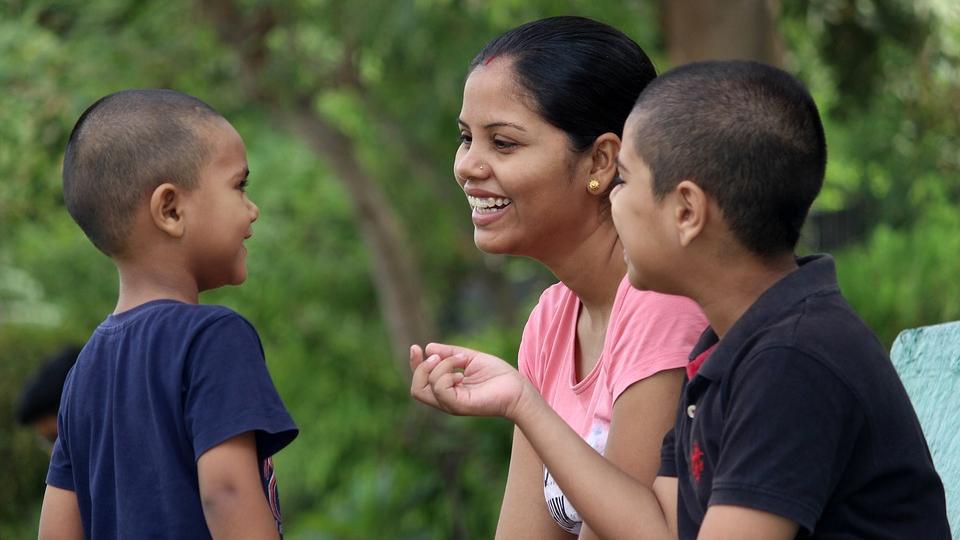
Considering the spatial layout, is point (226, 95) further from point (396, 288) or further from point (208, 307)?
point (208, 307)

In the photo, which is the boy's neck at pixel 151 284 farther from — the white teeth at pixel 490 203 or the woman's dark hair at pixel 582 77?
the woman's dark hair at pixel 582 77

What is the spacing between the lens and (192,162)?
2.65 meters

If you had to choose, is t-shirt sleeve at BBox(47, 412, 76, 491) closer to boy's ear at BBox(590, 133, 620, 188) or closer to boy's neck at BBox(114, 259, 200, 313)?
boy's neck at BBox(114, 259, 200, 313)

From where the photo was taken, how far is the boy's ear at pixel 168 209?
2.62m

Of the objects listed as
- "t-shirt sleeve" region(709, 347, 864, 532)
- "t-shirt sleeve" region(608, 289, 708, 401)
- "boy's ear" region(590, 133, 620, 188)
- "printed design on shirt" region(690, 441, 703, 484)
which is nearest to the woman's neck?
"boy's ear" region(590, 133, 620, 188)

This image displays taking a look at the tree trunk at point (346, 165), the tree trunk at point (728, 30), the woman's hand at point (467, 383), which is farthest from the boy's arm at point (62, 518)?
the tree trunk at point (346, 165)

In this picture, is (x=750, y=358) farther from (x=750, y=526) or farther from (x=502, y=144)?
(x=502, y=144)

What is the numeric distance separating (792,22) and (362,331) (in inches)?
250

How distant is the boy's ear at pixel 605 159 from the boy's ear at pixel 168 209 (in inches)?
32.1

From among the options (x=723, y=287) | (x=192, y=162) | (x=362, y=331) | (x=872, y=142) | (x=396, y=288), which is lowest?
(x=362, y=331)

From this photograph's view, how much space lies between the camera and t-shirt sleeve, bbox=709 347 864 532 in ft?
6.14

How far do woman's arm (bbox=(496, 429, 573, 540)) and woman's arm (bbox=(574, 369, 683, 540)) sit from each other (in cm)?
38

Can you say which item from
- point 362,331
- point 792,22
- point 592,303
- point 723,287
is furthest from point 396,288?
point 723,287

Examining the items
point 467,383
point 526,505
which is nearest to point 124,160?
point 467,383
